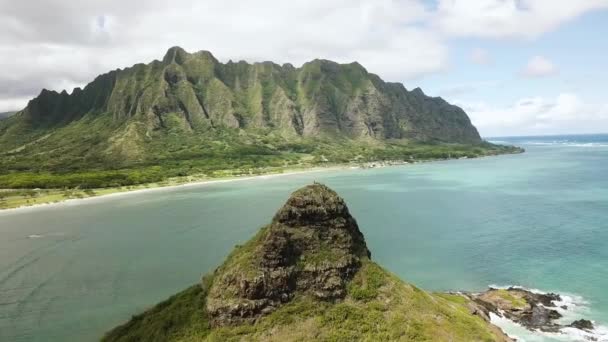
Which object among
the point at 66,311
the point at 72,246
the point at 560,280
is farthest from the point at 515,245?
the point at 72,246

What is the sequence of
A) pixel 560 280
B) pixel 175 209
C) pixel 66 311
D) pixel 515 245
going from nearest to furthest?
1. pixel 66 311
2. pixel 560 280
3. pixel 515 245
4. pixel 175 209

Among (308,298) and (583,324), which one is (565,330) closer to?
(583,324)

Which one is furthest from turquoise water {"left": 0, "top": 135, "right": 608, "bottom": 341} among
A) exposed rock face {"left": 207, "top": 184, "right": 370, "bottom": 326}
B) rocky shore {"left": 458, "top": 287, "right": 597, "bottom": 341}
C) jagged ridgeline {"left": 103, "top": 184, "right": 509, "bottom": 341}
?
exposed rock face {"left": 207, "top": 184, "right": 370, "bottom": 326}

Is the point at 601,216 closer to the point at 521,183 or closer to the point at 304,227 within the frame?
the point at 521,183

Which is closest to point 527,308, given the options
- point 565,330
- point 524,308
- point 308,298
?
point 524,308

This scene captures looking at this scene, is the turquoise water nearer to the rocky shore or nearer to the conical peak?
the rocky shore
